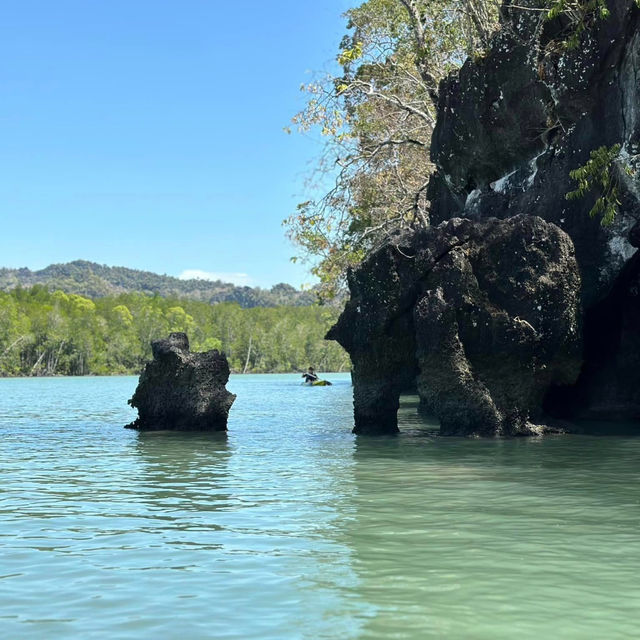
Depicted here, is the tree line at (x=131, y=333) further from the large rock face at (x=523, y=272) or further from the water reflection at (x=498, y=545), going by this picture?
the water reflection at (x=498, y=545)

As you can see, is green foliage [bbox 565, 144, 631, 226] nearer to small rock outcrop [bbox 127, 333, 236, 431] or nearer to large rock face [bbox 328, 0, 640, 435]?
large rock face [bbox 328, 0, 640, 435]

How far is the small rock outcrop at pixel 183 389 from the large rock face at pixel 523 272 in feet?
10.5

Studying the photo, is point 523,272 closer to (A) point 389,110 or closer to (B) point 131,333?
(A) point 389,110

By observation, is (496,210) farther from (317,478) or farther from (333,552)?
(333,552)

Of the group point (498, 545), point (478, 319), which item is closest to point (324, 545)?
point (498, 545)

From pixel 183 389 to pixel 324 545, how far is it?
14.0m

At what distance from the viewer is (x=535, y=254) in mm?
19281

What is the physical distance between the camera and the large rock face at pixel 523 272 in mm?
19094

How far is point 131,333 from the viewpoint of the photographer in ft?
455

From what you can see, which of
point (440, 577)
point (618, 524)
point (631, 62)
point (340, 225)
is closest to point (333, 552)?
point (440, 577)

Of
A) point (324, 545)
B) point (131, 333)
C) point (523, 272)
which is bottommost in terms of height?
point (324, 545)

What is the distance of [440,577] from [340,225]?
24.1m

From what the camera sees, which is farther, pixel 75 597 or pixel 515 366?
pixel 515 366

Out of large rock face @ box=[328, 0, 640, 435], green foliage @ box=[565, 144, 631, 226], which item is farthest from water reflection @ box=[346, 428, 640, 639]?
green foliage @ box=[565, 144, 631, 226]
